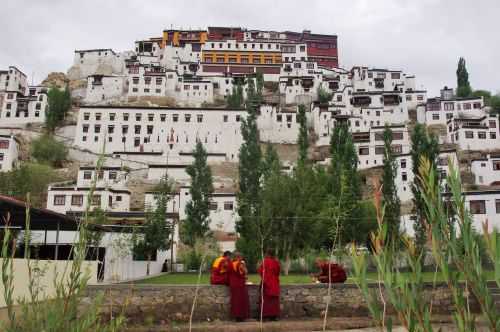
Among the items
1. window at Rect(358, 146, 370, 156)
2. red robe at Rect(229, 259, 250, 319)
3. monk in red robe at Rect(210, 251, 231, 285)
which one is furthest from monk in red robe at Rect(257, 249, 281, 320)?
window at Rect(358, 146, 370, 156)

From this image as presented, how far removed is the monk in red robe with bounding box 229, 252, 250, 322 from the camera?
26.9 feet

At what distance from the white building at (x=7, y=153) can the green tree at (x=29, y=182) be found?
364 cm

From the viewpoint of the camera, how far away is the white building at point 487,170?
40.0 meters

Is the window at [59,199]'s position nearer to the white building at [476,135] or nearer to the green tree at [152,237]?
the green tree at [152,237]

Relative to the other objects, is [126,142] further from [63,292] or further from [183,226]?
[63,292]

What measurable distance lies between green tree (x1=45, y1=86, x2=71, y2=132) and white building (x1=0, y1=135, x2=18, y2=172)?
28.5 ft

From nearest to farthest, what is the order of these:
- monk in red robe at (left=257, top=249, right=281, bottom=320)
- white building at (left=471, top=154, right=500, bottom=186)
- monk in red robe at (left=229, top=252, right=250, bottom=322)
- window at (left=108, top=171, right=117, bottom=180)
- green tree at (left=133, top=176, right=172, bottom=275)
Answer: monk in red robe at (left=257, top=249, right=281, bottom=320)
monk in red robe at (left=229, top=252, right=250, bottom=322)
green tree at (left=133, top=176, right=172, bottom=275)
white building at (left=471, top=154, right=500, bottom=186)
window at (left=108, top=171, right=117, bottom=180)

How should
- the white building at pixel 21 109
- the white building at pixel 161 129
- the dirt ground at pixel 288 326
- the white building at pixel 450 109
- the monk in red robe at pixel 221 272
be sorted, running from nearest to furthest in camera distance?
the dirt ground at pixel 288 326
the monk in red robe at pixel 221 272
the white building at pixel 161 129
the white building at pixel 450 109
the white building at pixel 21 109

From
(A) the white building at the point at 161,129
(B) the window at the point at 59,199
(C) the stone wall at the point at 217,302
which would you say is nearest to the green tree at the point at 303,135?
(A) the white building at the point at 161,129

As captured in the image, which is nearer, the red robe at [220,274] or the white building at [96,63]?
the red robe at [220,274]

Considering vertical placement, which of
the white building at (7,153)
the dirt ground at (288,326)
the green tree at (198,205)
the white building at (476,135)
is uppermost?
the white building at (476,135)

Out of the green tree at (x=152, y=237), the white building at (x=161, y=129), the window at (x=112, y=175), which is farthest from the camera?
the white building at (x=161, y=129)

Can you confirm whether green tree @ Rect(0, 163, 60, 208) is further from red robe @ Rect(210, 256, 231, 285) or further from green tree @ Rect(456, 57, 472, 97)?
green tree @ Rect(456, 57, 472, 97)

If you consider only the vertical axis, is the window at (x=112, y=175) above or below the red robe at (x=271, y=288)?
above
